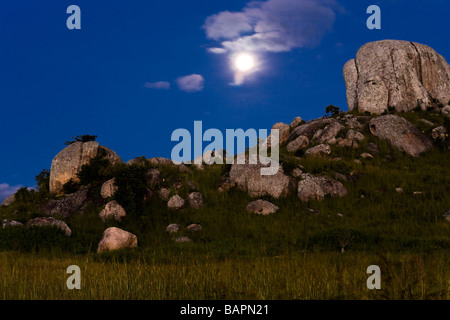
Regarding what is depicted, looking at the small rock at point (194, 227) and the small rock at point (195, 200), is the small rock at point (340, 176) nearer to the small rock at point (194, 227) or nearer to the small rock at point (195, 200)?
the small rock at point (195, 200)

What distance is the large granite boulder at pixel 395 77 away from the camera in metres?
50.6

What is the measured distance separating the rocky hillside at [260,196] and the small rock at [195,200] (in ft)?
0.31

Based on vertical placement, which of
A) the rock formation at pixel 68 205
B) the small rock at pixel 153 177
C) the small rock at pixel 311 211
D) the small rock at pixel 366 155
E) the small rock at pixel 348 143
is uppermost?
the small rock at pixel 348 143

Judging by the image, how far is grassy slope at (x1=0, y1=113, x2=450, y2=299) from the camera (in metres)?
7.28

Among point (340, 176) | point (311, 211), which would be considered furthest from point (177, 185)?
point (340, 176)

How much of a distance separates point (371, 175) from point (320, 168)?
4534 mm

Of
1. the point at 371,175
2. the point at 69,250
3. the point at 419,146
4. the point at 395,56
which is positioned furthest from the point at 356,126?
the point at 69,250

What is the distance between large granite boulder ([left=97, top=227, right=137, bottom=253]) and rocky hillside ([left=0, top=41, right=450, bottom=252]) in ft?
0.19

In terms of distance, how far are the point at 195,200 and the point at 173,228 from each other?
13.8 ft

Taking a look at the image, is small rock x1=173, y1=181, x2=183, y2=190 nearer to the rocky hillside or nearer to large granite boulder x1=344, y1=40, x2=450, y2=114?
the rocky hillside

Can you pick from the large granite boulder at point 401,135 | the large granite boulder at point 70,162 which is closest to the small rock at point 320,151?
the large granite boulder at point 401,135

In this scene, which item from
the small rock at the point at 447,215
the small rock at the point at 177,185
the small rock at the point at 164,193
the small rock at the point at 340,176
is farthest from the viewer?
the small rock at the point at 340,176

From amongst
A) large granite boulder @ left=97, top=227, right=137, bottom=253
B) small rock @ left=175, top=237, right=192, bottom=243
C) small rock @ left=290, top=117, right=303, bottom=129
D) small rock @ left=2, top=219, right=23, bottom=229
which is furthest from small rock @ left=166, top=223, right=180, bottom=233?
small rock @ left=290, top=117, right=303, bottom=129

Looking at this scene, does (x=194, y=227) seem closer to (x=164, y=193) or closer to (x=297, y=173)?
(x=164, y=193)
